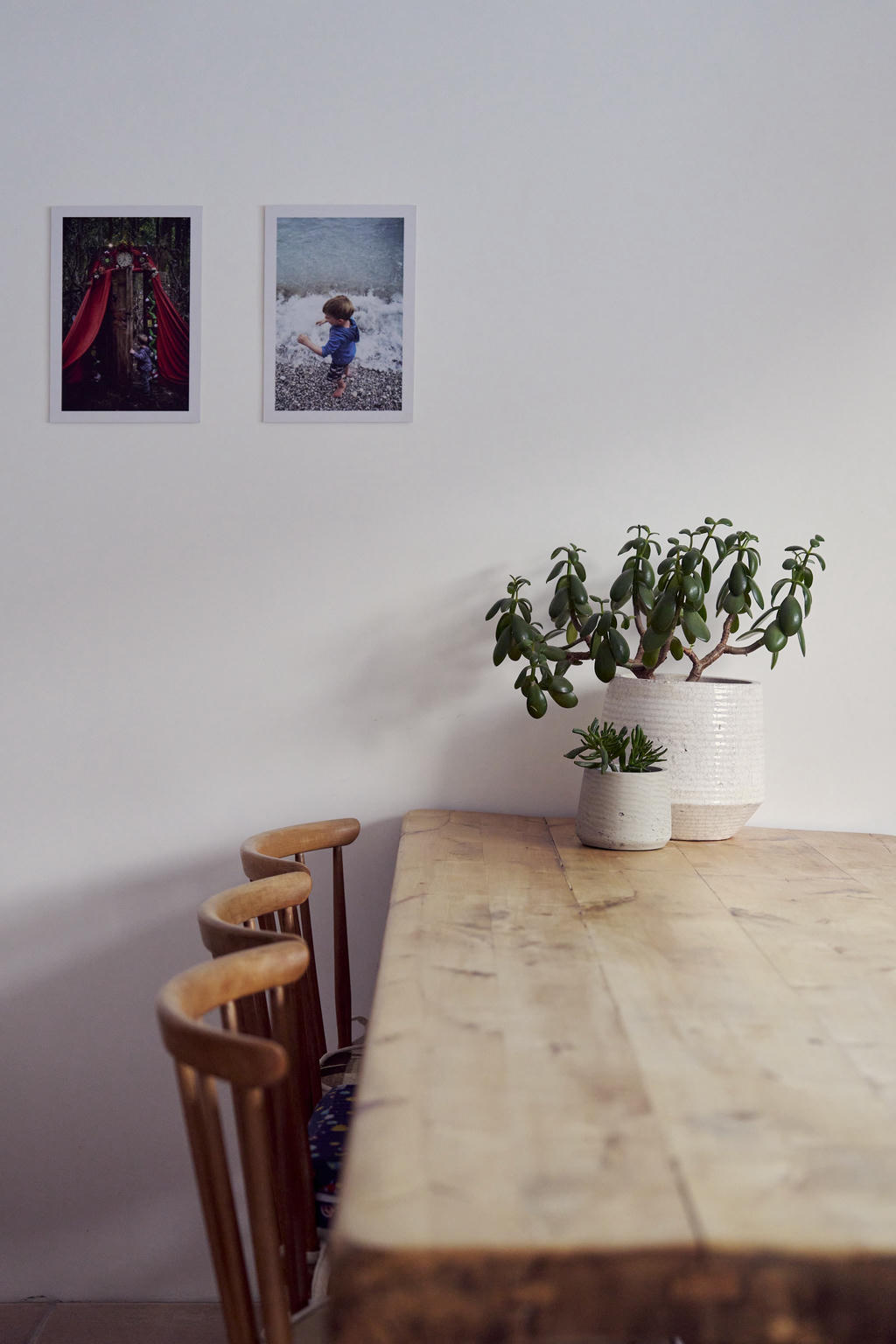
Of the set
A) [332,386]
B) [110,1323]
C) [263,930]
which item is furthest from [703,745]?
[110,1323]

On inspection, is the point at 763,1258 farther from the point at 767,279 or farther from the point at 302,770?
the point at 767,279

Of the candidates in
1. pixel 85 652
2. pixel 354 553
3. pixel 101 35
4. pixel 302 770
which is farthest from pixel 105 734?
pixel 101 35

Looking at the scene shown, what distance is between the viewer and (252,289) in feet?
6.22

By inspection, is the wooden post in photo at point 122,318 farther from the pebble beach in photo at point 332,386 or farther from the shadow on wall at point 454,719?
the shadow on wall at point 454,719

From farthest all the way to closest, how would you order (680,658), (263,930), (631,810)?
1. (680,658)
2. (631,810)
3. (263,930)

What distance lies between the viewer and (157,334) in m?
1.91

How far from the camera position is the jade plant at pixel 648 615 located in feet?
5.32

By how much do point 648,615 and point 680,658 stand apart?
0.35ft

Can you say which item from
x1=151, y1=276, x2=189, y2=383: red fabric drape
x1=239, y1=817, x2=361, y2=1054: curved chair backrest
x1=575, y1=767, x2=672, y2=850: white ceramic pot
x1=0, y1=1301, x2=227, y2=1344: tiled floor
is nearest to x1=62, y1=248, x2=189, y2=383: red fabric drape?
x1=151, y1=276, x2=189, y2=383: red fabric drape

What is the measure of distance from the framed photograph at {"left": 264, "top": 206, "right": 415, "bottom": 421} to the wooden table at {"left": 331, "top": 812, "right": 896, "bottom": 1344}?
108 centimetres

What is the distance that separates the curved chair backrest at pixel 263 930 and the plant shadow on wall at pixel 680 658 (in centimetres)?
59

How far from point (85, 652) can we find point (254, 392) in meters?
0.63

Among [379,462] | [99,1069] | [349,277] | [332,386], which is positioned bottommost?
[99,1069]

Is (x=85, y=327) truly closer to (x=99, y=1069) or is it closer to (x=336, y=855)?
(x=336, y=855)
